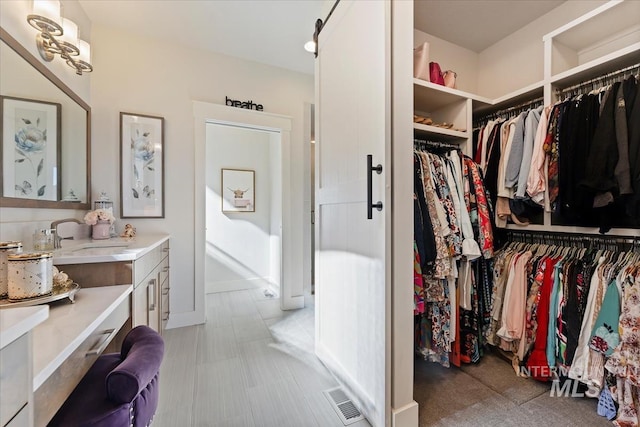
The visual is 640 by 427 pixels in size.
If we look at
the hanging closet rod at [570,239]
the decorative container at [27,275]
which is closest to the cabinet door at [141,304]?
the decorative container at [27,275]

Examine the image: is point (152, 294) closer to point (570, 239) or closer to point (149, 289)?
point (149, 289)

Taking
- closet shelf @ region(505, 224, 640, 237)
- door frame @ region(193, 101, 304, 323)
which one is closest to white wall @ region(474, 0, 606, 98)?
closet shelf @ region(505, 224, 640, 237)

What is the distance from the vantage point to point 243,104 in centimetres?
277

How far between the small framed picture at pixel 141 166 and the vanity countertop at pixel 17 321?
221 centimetres

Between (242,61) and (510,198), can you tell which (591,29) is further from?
(242,61)

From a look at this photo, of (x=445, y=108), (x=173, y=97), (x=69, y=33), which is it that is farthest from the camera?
(x=173, y=97)

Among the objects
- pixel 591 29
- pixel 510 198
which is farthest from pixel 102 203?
pixel 591 29

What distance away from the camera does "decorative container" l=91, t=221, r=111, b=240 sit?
1.93 metres

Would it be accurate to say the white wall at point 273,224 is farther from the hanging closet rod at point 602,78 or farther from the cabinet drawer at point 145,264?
the hanging closet rod at point 602,78

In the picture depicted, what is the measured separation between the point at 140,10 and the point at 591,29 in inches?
127

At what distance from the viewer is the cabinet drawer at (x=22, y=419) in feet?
1.49

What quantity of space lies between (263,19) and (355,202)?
1.85 meters

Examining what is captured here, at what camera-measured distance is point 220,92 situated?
8.86 ft

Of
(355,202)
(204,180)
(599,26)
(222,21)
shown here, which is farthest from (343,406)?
(222,21)
